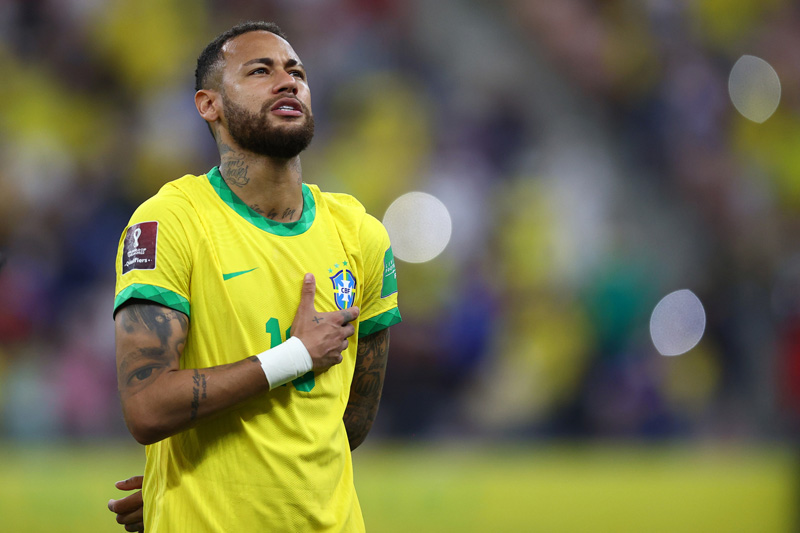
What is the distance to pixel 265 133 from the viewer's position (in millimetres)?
2324

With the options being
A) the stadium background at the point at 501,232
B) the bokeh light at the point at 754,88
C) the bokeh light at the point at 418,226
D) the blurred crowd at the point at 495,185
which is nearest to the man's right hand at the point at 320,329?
the stadium background at the point at 501,232

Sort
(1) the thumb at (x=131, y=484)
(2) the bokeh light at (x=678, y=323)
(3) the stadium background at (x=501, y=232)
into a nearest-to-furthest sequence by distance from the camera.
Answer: (1) the thumb at (x=131, y=484) → (3) the stadium background at (x=501, y=232) → (2) the bokeh light at (x=678, y=323)

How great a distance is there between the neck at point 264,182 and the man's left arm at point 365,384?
0.49 meters

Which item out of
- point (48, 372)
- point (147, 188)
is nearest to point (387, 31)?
point (147, 188)

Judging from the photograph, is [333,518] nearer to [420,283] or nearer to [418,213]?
[420,283]

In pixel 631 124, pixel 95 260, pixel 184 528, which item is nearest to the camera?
pixel 184 528

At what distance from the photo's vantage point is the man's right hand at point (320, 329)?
2.13 meters

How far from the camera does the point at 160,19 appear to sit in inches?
276

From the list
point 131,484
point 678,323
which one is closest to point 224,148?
point 131,484

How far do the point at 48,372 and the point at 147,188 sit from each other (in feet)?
5.27

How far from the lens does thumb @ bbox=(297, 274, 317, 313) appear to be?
2.19m

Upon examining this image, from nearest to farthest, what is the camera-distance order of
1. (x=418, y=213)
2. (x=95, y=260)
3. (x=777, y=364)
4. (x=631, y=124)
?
(x=777, y=364), (x=95, y=260), (x=418, y=213), (x=631, y=124)

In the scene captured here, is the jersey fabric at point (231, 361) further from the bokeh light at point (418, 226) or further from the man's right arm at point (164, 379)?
the bokeh light at point (418, 226)

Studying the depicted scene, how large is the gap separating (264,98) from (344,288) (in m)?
0.58
